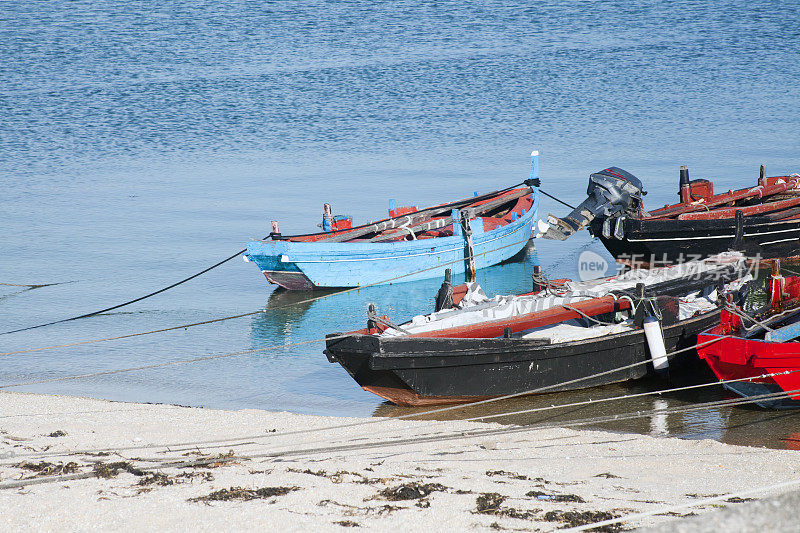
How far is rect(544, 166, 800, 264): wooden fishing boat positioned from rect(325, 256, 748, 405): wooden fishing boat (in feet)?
14.1

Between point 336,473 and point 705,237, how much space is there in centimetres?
1047

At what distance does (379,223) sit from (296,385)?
5.93 metres

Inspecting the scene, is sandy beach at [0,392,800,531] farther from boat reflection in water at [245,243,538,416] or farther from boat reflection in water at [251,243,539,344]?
boat reflection in water at [251,243,539,344]

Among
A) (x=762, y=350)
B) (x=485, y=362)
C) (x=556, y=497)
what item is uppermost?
(x=762, y=350)

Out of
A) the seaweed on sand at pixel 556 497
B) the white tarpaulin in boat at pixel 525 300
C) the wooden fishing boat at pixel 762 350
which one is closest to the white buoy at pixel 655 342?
the wooden fishing boat at pixel 762 350

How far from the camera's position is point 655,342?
10.4 m

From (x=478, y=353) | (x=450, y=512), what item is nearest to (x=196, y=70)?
(x=478, y=353)

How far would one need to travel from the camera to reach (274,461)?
297 inches

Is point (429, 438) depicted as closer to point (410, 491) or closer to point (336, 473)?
point (336, 473)

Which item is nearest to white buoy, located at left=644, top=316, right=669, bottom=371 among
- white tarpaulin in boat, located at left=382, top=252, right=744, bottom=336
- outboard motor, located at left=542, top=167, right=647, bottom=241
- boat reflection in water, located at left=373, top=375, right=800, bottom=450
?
boat reflection in water, located at left=373, top=375, right=800, bottom=450

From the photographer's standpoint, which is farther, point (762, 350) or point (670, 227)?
point (670, 227)

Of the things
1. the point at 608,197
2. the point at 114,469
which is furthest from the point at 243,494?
the point at 608,197

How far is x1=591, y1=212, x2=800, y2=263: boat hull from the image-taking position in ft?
50.5

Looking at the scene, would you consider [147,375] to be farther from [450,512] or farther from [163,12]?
[163,12]
